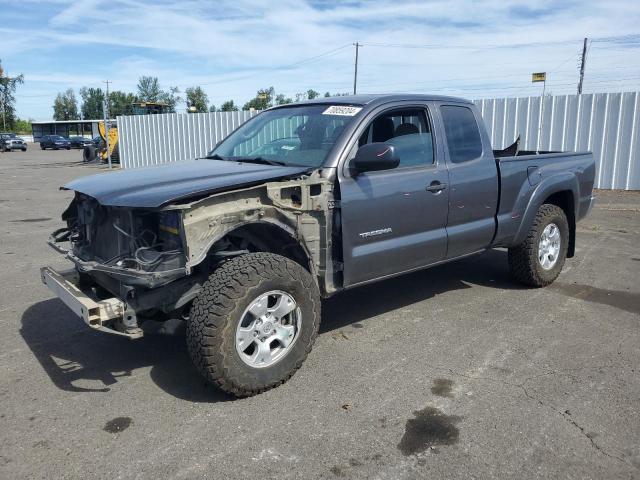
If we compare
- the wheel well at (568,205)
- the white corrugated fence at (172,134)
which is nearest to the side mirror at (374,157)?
the wheel well at (568,205)

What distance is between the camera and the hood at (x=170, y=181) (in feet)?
11.1

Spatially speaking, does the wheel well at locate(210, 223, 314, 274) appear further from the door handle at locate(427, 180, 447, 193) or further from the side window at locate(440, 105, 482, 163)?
the side window at locate(440, 105, 482, 163)

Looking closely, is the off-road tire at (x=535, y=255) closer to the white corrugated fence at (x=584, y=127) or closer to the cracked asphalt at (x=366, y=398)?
the cracked asphalt at (x=366, y=398)

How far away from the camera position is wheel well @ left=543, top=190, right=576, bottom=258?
6.30m

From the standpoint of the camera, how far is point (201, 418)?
3402mm

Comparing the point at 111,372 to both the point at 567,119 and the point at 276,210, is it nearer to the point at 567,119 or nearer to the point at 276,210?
the point at 276,210

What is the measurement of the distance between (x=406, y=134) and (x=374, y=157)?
0.94 meters

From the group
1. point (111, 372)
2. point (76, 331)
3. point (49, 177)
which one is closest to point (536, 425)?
point (111, 372)

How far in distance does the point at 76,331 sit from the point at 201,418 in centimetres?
202

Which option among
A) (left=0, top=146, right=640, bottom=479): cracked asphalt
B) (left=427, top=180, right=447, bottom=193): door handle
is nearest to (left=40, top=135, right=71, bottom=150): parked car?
(left=0, top=146, right=640, bottom=479): cracked asphalt

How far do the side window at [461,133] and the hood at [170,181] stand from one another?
1.65 m

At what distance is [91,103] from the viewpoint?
13225 cm

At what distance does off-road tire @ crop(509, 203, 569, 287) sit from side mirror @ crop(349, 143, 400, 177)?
2453 mm

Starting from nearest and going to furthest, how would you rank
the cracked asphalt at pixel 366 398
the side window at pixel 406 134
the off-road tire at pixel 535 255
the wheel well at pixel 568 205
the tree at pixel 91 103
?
the cracked asphalt at pixel 366 398, the side window at pixel 406 134, the off-road tire at pixel 535 255, the wheel well at pixel 568 205, the tree at pixel 91 103
